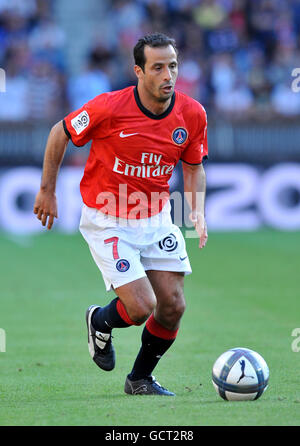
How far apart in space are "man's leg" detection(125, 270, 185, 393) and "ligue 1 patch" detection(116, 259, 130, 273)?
275mm

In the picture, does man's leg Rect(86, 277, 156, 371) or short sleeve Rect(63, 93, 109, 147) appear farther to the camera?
short sleeve Rect(63, 93, 109, 147)

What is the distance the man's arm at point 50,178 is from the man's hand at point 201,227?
1.03m

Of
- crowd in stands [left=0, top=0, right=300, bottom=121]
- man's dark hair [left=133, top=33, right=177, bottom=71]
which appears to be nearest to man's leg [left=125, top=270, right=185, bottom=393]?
man's dark hair [left=133, top=33, right=177, bottom=71]

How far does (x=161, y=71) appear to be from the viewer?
20.1 ft

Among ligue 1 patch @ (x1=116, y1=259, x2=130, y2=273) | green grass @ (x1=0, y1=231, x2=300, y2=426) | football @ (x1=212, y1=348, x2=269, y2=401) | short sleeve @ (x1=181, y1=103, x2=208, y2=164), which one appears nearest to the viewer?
green grass @ (x1=0, y1=231, x2=300, y2=426)

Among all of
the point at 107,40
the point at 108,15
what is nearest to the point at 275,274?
the point at 107,40

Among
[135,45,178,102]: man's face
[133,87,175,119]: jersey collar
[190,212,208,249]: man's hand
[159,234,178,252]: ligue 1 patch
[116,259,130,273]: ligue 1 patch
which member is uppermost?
[135,45,178,102]: man's face

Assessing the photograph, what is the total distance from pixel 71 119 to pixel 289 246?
9.61 metres

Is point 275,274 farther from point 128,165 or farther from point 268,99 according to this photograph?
point 268,99

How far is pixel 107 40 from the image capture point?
2092 cm

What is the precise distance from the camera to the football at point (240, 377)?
5641 mm

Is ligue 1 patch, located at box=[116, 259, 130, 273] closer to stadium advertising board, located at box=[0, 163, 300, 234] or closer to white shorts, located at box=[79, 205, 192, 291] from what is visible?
white shorts, located at box=[79, 205, 192, 291]

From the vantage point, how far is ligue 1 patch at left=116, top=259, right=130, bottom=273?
6082mm

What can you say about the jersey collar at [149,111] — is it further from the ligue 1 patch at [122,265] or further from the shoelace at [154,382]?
the shoelace at [154,382]
